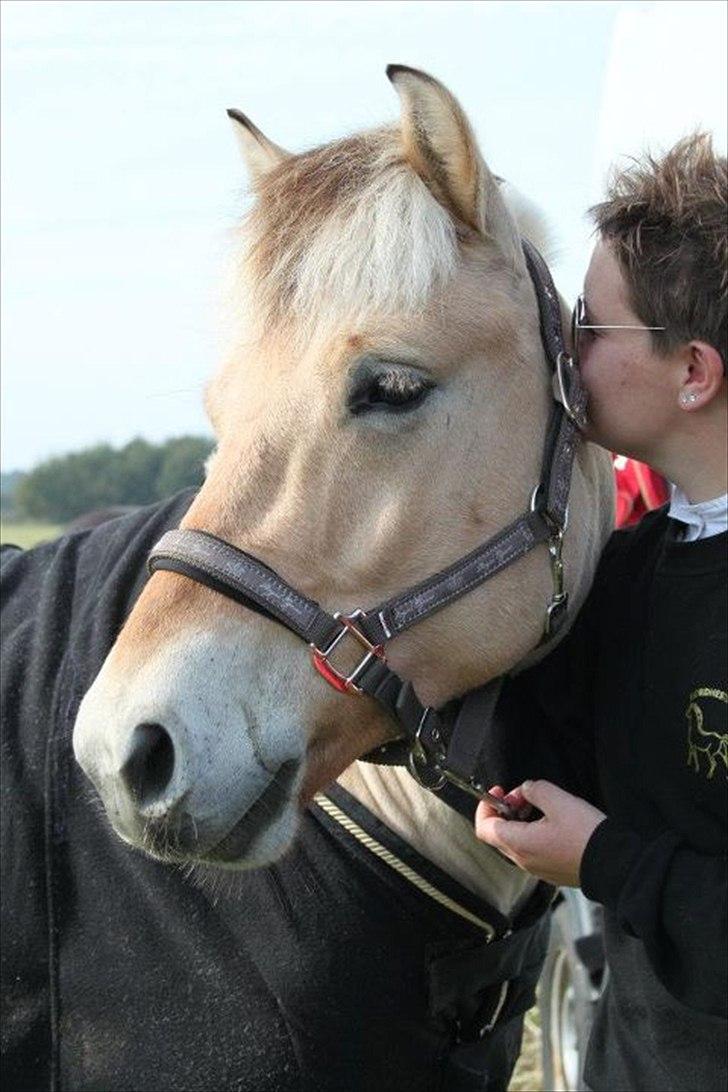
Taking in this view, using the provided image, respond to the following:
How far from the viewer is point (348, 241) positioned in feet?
6.62

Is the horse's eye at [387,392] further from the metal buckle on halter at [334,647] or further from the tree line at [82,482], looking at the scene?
the tree line at [82,482]

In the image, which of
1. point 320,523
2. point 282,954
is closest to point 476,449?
point 320,523

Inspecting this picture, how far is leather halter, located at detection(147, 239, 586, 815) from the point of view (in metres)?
1.90

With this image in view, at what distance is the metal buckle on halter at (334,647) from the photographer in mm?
1930

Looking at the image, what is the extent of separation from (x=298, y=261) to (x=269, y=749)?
71 cm

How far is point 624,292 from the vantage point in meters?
2.16

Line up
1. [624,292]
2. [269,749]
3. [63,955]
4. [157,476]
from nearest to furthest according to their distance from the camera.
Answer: [269,749] < [624,292] < [63,955] < [157,476]

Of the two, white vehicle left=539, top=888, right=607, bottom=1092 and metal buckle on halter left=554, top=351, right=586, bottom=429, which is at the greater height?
metal buckle on halter left=554, top=351, right=586, bottom=429

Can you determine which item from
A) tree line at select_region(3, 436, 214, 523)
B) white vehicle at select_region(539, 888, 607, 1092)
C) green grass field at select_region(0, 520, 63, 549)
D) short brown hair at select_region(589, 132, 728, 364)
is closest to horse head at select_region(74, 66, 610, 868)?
short brown hair at select_region(589, 132, 728, 364)

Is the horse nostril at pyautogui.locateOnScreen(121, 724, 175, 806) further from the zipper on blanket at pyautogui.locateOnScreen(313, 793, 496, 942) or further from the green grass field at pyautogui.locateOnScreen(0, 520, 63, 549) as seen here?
the green grass field at pyautogui.locateOnScreen(0, 520, 63, 549)

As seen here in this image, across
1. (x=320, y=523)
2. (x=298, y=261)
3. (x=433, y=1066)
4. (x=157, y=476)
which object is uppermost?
(x=298, y=261)

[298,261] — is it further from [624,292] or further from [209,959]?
[209,959]

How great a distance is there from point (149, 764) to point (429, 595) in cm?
47

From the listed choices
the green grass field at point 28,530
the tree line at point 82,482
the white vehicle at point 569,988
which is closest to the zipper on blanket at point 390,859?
the white vehicle at point 569,988
